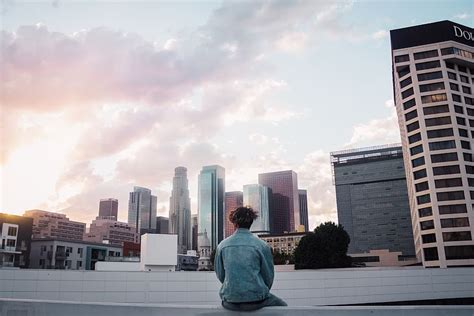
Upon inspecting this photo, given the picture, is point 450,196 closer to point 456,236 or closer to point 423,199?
point 423,199

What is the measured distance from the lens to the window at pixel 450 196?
6875 cm

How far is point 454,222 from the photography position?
68.2 metres

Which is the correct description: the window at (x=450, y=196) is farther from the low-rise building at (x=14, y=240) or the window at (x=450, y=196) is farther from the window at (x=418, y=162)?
the low-rise building at (x=14, y=240)

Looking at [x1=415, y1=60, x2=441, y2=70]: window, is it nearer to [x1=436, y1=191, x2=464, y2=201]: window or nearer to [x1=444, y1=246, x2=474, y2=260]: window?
[x1=436, y1=191, x2=464, y2=201]: window

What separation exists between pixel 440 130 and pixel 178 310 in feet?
261

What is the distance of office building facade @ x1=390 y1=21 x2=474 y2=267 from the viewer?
223ft

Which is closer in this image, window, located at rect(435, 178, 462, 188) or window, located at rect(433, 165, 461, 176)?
window, located at rect(435, 178, 462, 188)

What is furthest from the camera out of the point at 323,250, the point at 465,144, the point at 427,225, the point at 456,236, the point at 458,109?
the point at 458,109

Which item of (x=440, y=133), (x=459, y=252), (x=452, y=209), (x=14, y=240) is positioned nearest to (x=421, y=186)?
(x=452, y=209)

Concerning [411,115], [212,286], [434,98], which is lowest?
[212,286]

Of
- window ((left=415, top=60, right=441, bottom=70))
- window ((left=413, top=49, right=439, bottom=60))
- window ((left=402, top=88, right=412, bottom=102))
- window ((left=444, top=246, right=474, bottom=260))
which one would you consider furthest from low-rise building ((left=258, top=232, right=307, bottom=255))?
window ((left=413, top=49, right=439, bottom=60))

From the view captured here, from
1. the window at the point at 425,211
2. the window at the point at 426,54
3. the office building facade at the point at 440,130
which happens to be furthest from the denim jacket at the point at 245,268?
the window at the point at 426,54

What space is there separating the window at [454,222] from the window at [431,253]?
469cm

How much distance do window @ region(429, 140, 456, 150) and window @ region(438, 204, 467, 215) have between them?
1101 centimetres
